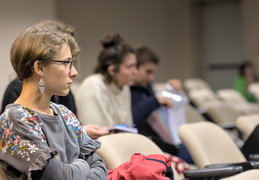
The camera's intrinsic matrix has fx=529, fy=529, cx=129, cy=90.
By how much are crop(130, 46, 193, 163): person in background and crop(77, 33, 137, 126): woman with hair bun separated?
47cm

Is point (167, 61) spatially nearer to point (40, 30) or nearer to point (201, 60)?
point (201, 60)

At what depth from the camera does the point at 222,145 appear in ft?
12.2

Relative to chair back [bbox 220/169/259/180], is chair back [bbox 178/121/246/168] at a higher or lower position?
lower

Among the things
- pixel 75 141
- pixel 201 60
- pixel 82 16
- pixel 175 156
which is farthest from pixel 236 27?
pixel 75 141

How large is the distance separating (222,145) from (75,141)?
1746 mm

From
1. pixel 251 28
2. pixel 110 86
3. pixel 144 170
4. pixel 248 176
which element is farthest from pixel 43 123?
pixel 251 28

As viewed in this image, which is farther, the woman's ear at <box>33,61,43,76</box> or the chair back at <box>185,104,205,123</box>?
the chair back at <box>185,104,205,123</box>

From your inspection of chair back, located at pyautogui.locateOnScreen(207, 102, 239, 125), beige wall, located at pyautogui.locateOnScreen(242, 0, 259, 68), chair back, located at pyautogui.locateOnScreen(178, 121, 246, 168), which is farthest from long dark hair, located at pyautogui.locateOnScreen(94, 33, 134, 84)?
beige wall, located at pyautogui.locateOnScreen(242, 0, 259, 68)

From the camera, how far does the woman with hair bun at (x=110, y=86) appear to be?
12.0ft

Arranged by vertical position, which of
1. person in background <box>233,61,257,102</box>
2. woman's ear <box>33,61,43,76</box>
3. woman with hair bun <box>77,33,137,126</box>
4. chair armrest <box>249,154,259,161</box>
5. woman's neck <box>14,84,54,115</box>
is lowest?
person in background <box>233,61,257,102</box>

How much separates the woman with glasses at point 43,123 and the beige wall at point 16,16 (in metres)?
3.01

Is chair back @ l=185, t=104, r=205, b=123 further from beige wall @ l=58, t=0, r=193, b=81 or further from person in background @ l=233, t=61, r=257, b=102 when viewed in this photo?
person in background @ l=233, t=61, r=257, b=102

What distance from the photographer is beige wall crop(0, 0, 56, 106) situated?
5.23 metres

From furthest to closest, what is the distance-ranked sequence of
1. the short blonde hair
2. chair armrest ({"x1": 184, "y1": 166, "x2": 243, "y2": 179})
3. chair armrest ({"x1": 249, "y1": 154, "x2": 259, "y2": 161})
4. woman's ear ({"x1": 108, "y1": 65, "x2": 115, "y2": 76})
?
woman's ear ({"x1": 108, "y1": 65, "x2": 115, "y2": 76}), chair armrest ({"x1": 249, "y1": 154, "x2": 259, "y2": 161}), chair armrest ({"x1": 184, "y1": 166, "x2": 243, "y2": 179}), the short blonde hair
